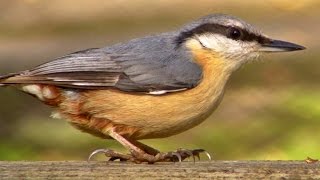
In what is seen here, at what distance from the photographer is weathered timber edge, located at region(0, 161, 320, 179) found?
10.8 ft

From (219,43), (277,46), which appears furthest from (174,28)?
(277,46)

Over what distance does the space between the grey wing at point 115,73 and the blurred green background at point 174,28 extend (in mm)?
2627

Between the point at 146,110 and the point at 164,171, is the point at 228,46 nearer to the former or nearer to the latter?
the point at 146,110

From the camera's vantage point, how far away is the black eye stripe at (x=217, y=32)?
441 cm

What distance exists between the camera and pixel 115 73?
4.30 meters

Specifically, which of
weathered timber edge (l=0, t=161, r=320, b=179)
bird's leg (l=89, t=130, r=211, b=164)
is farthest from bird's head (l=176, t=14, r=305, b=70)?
weathered timber edge (l=0, t=161, r=320, b=179)

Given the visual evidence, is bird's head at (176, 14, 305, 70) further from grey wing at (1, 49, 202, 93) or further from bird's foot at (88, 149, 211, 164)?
bird's foot at (88, 149, 211, 164)

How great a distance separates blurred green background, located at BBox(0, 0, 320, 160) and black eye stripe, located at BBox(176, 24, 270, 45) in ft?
8.37

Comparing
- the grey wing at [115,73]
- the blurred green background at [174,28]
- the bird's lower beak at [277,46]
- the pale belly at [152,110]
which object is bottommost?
the pale belly at [152,110]

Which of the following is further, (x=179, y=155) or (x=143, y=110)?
(x=143, y=110)

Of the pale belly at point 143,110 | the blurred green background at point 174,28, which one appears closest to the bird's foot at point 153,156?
the pale belly at point 143,110

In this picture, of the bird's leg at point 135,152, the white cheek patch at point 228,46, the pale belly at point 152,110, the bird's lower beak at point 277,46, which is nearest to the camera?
the bird's leg at point 135,152

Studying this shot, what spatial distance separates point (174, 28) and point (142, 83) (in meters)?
3.33

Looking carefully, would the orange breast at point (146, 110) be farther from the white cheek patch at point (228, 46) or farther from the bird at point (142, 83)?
the white cheek patch at point (228, 46)
